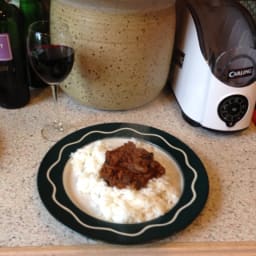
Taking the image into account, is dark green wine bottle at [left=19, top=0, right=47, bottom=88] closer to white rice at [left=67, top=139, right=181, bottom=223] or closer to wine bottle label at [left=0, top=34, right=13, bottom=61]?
wine bottle label at [left=0, top=34, right=13, bottom=61]

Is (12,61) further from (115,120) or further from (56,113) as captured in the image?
(115,120)

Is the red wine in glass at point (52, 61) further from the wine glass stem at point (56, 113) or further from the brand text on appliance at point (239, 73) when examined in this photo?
the brand text on appliance at point (239, 73)

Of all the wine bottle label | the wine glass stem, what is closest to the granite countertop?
the wine glass stem

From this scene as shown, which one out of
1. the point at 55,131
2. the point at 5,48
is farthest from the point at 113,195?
the point at 5,48

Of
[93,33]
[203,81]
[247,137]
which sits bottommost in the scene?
[247,137]

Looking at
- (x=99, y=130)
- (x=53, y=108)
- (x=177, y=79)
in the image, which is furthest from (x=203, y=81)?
(x=53, y=108)

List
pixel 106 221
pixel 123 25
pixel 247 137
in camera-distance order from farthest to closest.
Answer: pixel 247 137
pixel 123 25
pixel 106 221

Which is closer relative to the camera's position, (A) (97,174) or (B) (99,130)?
(A) (97,174)

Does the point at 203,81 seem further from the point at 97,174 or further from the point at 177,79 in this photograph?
the point at 97,174
